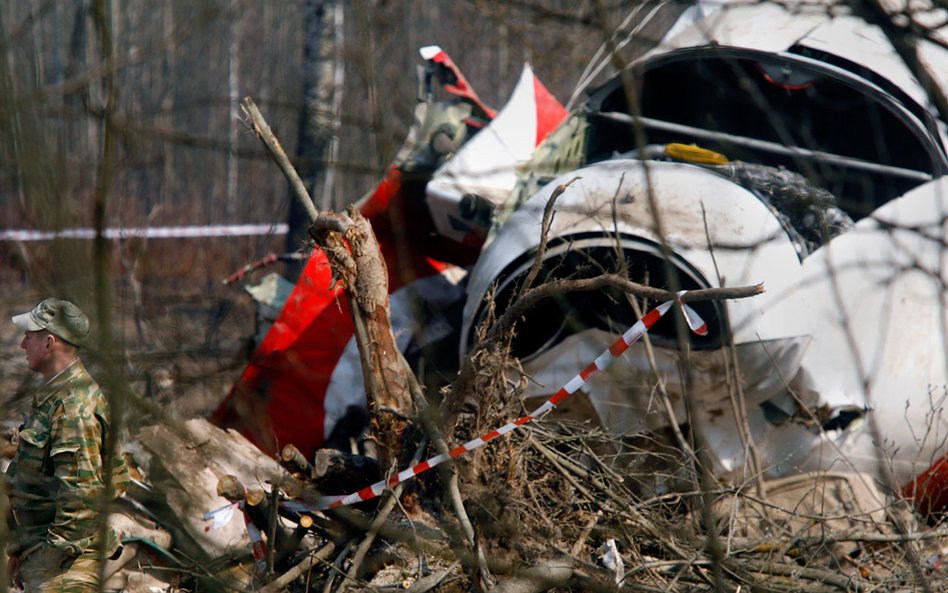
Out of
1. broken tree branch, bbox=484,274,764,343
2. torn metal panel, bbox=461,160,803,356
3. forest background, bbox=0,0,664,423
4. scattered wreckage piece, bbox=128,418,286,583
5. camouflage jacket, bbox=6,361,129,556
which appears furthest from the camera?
torn metal panel, bbox=461,160,803,356

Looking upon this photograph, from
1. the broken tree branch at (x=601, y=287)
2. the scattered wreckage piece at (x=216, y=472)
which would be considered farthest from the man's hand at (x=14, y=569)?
the broken tree branch at (x=601, y=287)

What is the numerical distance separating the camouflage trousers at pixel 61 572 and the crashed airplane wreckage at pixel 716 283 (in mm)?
508

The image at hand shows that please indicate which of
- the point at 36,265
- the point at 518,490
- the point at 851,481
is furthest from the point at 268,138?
the point at 851,481

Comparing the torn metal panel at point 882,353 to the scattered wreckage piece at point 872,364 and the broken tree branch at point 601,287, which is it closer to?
the scattered wreckage piece at point 872,364

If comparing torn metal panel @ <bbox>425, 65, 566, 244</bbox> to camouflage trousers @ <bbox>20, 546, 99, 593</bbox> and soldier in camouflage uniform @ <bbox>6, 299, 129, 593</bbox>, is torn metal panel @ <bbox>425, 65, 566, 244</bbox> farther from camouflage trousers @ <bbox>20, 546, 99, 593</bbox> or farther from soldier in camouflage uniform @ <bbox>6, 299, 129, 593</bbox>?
camouflage trousers @ <bbox>20, 546, 99, 593</bbox>

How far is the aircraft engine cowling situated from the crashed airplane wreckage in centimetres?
1

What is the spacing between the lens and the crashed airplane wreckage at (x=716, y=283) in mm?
5113

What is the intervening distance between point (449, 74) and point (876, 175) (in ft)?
11.1

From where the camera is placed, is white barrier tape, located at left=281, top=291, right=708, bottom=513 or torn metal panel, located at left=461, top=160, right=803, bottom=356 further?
torn metal panel, located at left=461, top=160, right=803, bottom=356

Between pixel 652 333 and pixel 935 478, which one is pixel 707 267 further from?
pixel 935 478

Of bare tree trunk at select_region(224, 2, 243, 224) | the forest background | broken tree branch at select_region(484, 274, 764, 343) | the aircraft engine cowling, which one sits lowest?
bare tree trunk at select_region(224, 2, 243, 224)

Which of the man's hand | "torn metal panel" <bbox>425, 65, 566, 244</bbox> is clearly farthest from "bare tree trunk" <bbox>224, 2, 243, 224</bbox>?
the man's hand

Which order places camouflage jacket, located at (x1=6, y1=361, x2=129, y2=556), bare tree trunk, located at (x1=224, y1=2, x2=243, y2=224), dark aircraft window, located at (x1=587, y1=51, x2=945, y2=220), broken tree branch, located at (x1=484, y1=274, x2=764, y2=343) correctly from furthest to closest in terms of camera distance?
bare tree trunk, located at (x1=224, y1=2, x2=243, y2=224), dark aircraft window, located at (x1=587, y1=51, x2=945, y2=220), camouflage jacket, located at (x1=6, y1=361, x2=129, y2=556), broken tree branch, located at (x1=484, y1=274, x2=764, y2=343)

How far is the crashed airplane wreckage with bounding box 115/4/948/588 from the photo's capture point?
201 inches
